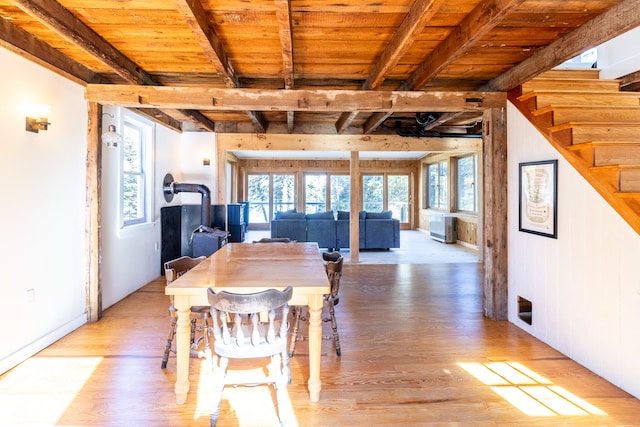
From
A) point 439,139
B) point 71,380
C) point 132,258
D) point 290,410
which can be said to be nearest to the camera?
point 290,410

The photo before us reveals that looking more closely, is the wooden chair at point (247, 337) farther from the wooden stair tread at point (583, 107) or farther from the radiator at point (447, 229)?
the radiator at point (447, 229)

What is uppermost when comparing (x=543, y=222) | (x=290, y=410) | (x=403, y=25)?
(x=403, y=25)

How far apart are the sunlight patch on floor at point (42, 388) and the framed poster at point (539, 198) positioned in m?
3.78

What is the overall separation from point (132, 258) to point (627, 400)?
5.06 m

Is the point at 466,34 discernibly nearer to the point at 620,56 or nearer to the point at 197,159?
the point at 620,56

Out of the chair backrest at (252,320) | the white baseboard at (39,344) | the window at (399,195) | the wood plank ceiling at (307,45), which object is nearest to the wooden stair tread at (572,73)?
the wood plank ceiling at (307,45)

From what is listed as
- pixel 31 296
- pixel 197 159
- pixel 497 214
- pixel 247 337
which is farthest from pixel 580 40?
pixel 197 159

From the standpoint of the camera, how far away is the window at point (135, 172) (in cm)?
448

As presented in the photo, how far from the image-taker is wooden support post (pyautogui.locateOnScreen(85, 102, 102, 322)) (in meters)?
3.48

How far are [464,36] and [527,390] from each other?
98.1 inches

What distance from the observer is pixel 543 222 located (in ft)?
10.1

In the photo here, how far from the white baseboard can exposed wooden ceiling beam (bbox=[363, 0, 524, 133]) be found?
4.06 meters

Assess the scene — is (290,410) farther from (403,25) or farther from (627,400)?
(403,25)

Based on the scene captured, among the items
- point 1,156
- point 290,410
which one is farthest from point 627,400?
point 1,156
